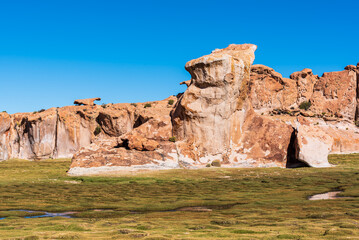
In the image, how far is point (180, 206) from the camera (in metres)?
23.3

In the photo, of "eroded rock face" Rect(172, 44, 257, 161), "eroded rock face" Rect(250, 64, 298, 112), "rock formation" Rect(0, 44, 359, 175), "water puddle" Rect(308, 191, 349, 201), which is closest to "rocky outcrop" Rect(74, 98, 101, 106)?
"eroded rock face" Rect(250, 64, 298, 112)

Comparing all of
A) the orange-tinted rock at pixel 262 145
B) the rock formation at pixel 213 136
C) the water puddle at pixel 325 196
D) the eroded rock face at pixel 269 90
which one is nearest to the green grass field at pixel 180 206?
the water puddle at pixel 325 196

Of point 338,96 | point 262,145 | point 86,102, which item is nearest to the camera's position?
point 262,145

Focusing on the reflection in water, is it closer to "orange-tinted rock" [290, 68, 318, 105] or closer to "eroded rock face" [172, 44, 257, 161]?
"eroded rock face" [172, 44, 257, 161]

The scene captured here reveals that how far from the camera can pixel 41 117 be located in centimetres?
9744

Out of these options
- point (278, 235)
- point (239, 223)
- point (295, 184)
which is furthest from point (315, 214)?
point (295, 184)

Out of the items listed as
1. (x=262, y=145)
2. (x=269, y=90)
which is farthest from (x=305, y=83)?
(x=262, y=145)

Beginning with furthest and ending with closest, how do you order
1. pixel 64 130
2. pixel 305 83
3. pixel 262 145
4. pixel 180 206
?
1. pixel 305 83
2. pixel 64 130
3. pixel 262 145
4. pixel 180 206

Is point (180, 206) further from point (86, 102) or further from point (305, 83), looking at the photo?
point (305, 83)

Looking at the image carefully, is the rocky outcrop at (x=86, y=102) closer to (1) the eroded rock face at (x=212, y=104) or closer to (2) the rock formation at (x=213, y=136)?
(2) the rock formation at (x=213, y=136)

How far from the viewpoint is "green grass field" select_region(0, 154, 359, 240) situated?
1476cm

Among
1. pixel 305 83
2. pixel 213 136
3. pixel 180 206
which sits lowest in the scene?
pixel 180 206

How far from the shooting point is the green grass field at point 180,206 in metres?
14.8

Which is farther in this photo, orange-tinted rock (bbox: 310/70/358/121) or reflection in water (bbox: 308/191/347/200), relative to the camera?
orange-tinted rock (bbox: 310/70/358/121)
